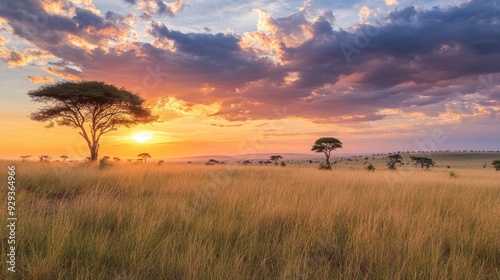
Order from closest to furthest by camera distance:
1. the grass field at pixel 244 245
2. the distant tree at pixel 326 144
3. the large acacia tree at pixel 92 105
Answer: the grass field at pixel 244 245 < the large acacia tree at pixel 92 105 < the distant tree at pixel 326 144

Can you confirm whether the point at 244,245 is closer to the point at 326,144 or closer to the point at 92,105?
the point at 92,105

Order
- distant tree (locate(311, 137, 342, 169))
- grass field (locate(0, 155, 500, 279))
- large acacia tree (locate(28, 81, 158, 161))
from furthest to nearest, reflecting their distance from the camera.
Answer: distant tree (locate(311, 137, 342, 169)), large acacia tree (locate(28, 81, 158, 161)), grass field (locate(0, 155, 500, 279))

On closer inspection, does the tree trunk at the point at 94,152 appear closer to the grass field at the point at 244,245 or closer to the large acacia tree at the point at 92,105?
the large acacia tree at the point at 92,105

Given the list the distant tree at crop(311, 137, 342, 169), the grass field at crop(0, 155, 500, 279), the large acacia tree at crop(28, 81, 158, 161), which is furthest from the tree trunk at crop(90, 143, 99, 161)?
the distant tree at crop(311, 137, 342, 169)

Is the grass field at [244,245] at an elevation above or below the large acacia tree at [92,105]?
below

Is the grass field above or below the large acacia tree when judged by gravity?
below

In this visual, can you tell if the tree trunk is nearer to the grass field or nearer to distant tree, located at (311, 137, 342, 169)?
the grass field

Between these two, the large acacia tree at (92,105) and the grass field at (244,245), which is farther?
the large acacia tree at (92,105)

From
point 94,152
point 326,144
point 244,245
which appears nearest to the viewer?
point 244,245

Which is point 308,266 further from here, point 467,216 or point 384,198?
point 384,198

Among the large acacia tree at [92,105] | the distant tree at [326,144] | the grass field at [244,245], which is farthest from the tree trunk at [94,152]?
the distant tree at [326,144]

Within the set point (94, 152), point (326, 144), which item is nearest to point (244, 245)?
point (94, 152)

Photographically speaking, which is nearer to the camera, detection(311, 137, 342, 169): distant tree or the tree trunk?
the tree trunk

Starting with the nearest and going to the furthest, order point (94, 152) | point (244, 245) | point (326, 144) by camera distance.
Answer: point (244, 245)
point (94, 152)
point (326, 144)
